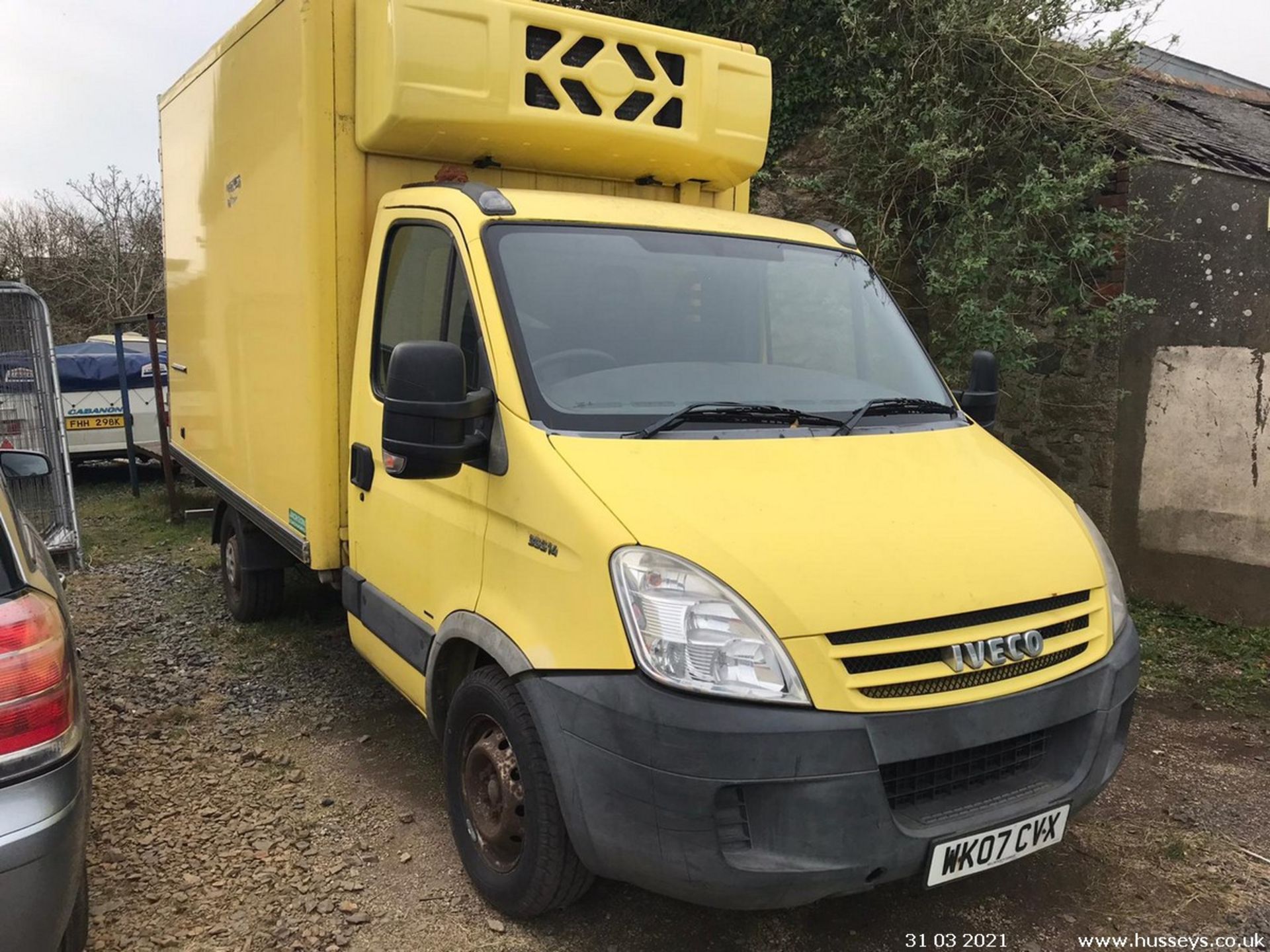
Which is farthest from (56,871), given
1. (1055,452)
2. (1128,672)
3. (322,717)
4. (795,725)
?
(1055,452)

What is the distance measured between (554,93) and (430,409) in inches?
70.9

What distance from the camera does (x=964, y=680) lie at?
2.49m

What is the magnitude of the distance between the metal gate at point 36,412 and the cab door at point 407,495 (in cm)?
456

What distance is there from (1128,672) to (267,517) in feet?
12.5

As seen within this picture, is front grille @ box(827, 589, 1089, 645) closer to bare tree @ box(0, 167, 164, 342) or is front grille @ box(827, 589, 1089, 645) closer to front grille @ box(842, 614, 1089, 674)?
front grille @ box(842, 614, 1089, 674)

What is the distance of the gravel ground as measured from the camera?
9.77 feet

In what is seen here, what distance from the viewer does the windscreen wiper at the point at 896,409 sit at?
10.2ft

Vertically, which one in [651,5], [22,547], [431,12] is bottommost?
[22,547]

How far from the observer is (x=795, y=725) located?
228cm

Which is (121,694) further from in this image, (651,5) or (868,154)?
(651,5)

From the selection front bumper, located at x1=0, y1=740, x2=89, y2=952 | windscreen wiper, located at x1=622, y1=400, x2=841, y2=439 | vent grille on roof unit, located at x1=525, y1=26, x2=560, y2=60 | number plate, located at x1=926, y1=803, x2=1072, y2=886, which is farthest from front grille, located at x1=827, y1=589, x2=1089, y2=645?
vent grille on roof unit, located at x1=525, y1=26, x2=560, y2=60

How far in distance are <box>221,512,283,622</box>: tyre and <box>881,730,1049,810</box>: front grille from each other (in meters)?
4.29

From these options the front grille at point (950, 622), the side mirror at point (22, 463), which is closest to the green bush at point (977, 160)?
the front grille at point (950, 622)

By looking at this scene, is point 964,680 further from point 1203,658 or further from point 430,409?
point 1203,658
